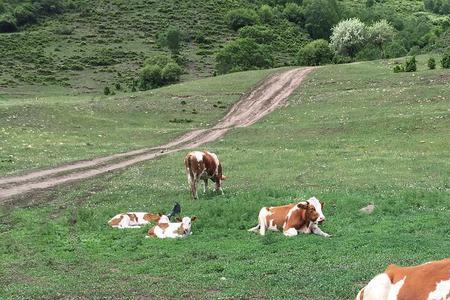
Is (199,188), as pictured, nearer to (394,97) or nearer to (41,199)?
(41,199)

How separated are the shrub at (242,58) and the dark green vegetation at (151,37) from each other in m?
0.15

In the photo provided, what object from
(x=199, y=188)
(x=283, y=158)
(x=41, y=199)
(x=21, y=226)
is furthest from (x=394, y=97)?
(x=21, y=226)

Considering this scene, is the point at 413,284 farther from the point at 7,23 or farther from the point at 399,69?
the point at 7,23

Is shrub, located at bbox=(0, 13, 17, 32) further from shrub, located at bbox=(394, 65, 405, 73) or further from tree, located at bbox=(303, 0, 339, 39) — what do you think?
shrub, located at bbox=(394, 65, 405, 73)

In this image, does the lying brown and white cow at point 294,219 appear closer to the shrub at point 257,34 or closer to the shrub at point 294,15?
the shrub at point 257,34

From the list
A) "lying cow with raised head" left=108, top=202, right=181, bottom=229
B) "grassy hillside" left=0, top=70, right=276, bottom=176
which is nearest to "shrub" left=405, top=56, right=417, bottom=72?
"grassy hillside" left=0, top=70, right=276, bottom=176

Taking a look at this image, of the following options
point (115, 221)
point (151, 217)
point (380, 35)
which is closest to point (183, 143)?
point (151, 217)

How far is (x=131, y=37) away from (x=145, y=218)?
343 feet

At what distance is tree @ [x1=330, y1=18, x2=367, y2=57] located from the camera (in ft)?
319

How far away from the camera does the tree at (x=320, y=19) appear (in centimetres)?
13912

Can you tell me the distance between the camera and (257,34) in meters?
120

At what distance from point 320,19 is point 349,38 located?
4506 centimetres

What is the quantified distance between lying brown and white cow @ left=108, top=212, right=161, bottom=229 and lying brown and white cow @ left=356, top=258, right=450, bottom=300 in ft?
43.2

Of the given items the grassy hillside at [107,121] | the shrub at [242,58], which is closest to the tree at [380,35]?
the shrub at [242,58]
